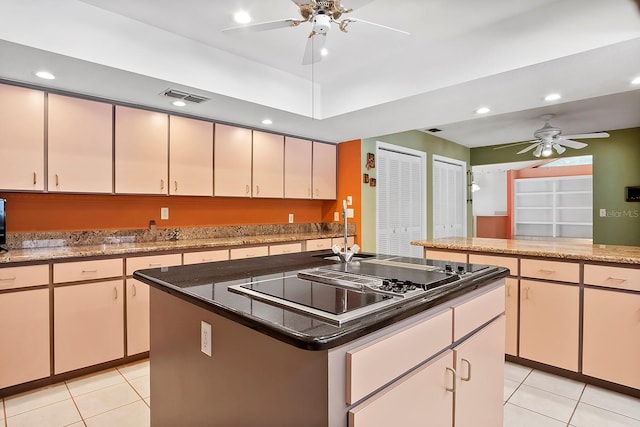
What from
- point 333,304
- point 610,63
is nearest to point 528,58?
point 610,63

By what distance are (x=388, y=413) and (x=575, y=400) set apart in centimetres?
204

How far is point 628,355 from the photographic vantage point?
2.36 meters

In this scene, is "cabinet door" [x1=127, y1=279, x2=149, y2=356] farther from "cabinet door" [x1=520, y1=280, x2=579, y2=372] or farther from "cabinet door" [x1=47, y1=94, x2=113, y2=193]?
"cabinet door" [x1=520, y1=280, x2=579, y2=372]

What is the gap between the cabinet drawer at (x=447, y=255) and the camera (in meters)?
3.02

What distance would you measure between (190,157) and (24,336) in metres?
1.94

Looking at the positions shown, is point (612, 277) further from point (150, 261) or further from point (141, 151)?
point (141, 151)

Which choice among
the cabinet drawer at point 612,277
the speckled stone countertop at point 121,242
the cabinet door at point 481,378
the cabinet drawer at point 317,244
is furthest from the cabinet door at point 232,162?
the cabinet drawer at point 612,277

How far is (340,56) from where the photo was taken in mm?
3002

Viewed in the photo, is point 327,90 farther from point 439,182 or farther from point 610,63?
point 439,182

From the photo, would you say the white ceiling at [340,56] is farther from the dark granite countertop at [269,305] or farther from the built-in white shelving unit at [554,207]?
the built-in white shelving unit at [554,207]

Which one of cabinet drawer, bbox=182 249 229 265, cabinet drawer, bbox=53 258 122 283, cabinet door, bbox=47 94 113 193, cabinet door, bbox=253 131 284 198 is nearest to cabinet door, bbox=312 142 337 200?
cabinet door, bbox=253 131 284 198

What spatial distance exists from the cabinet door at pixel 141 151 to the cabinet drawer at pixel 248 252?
88cm

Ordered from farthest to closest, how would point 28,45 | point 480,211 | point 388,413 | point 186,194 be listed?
1. point 480,211
2. point 186,194
3. point 28,45
4. point 388,413

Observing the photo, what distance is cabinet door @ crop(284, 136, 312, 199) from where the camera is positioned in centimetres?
443
